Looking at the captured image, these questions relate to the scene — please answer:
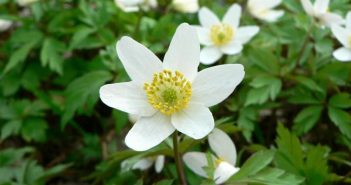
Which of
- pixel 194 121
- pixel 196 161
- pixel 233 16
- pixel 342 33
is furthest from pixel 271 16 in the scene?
pixel 194 121

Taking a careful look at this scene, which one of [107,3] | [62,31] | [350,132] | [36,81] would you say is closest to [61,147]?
[36,81]

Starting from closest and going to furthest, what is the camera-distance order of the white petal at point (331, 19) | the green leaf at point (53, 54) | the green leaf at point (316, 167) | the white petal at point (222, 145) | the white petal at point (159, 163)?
1. the green leaf at point (316, 167)
2. the white petal at point (222, 145)
3. the white petal at point (159, 163)
4. the white petal at point (331, 19)
5. the green leaf at point (53, 54)

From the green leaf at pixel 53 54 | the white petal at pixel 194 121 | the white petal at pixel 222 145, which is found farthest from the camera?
the green leaf at pixel 53 54

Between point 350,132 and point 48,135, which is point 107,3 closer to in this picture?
point 48,135

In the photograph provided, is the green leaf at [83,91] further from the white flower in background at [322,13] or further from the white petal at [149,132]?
the white flower in background at [322,13]

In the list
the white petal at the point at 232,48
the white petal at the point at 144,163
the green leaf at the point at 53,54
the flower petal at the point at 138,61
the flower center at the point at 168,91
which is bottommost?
the white petal at the point at 144,163

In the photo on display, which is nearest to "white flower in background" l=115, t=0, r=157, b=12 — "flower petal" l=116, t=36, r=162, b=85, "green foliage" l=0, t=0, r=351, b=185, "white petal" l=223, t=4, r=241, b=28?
"green foliage" l=0, t=0, r=351, b=185

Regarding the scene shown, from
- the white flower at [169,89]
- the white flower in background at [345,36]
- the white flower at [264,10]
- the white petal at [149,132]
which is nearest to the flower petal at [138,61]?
the white flower at [169,89]

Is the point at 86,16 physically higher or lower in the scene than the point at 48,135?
higher
